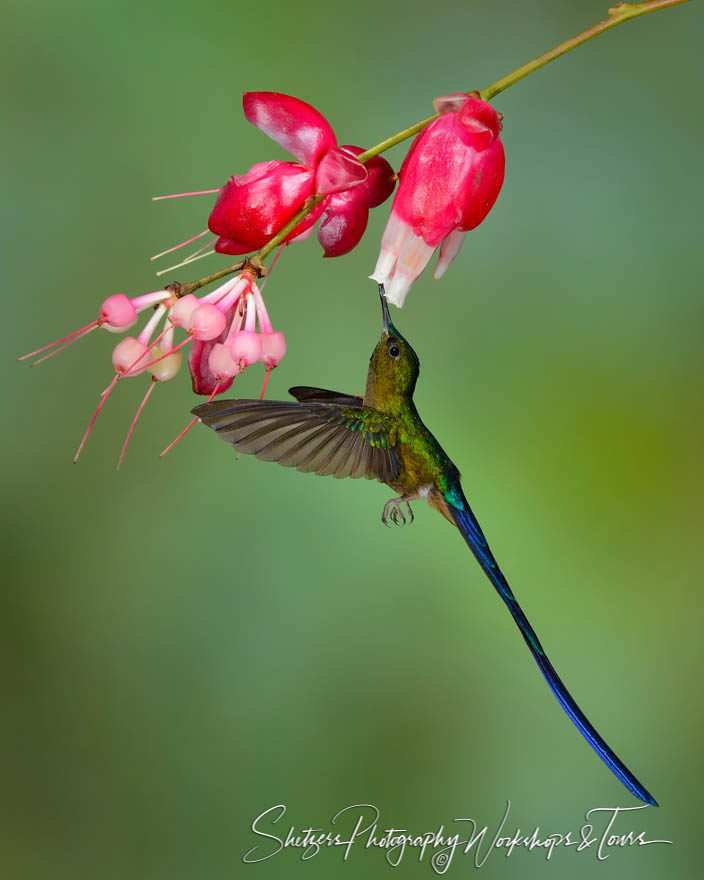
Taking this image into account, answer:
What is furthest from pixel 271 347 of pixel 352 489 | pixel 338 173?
pixel 352 489

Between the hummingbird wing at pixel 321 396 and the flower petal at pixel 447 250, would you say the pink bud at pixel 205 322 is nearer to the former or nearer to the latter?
the flower petal at pixel 447 250

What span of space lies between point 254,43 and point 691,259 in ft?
2.73

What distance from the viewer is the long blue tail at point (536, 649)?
569mm

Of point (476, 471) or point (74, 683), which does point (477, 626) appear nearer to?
point (476, 471)

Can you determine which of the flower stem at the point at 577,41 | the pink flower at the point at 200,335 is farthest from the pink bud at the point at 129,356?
the flower stem at the point at 577,41

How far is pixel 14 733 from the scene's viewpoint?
1460 millimetres

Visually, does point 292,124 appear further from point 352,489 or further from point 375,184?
point 352,489

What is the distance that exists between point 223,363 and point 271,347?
0.03 m

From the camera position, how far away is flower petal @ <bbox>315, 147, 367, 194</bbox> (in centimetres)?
60

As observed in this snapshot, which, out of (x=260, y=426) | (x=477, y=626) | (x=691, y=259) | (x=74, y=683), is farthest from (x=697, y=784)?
(x=260, y=426)

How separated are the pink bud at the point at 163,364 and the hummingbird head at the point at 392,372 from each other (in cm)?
19

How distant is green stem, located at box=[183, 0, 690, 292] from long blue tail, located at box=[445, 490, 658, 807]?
280mm

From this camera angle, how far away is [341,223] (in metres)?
0.65

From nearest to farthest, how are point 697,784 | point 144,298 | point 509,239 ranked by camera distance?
point 144,298 < point 697,784 < point 509,239
